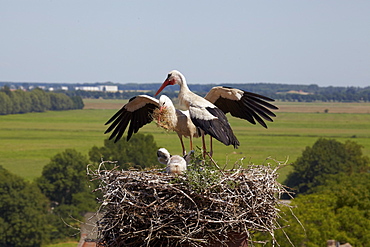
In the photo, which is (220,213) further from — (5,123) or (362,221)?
(5,123)

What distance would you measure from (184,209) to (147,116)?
3.54m

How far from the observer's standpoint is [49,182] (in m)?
83.6

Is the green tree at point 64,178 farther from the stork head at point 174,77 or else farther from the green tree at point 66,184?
the stork head at point 174,77

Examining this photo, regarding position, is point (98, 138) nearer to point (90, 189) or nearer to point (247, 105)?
point (90, 189)

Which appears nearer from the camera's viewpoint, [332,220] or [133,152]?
[332,220]

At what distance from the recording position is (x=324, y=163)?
83562 millimetres

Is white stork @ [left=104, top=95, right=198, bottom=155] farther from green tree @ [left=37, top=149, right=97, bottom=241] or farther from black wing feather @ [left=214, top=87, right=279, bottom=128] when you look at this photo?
green tree @ [left=37, top=149, right=97, bottom=241]

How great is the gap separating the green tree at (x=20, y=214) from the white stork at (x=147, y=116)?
194ft

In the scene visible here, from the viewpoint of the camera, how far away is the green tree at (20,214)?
68125mm

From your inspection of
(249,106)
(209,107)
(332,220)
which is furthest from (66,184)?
(209,107)

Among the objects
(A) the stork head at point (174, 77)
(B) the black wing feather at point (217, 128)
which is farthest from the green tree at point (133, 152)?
(A) the stork head at point (174, 77)

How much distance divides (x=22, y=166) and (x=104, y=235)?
361 feet

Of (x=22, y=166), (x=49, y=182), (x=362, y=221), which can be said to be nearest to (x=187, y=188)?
(x=362, y=221)

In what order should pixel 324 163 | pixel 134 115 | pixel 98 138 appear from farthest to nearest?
pixel 98 138 < pixel 324 163 < pixel 134 115
